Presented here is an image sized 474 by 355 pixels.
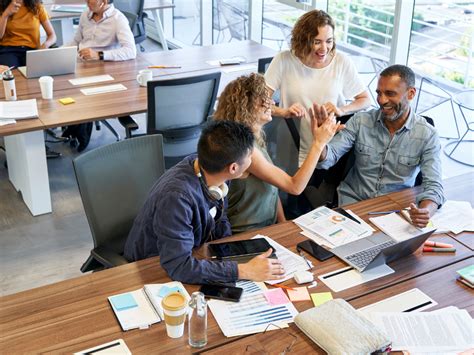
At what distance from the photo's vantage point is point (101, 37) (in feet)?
16.3

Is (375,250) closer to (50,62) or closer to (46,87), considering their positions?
(46,87)

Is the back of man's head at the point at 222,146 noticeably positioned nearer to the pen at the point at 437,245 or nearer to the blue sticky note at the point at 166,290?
the blue sticky note at the point at 166,290

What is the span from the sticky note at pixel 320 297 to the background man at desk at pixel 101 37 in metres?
3.19

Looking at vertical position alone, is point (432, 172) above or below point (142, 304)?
above

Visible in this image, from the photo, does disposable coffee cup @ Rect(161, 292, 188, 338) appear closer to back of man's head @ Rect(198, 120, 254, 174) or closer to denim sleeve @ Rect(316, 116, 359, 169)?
back of man's head @ Rect(198, 120, 254, 174)

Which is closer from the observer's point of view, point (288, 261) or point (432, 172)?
point (288, 261)

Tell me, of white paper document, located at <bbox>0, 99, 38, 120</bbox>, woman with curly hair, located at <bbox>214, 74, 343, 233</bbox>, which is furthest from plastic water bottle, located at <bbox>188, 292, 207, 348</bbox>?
white paper document, located at <bbox>0, 99, 38, 120</bbox>

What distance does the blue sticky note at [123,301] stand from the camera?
2.13 metres

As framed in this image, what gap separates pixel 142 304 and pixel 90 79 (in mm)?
2747

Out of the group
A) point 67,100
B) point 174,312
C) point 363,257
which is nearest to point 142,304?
point 174,312

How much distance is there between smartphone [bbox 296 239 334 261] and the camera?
2.48 meters

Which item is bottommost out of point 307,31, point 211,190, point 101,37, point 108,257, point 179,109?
point 108,257

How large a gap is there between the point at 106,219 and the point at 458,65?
341cm

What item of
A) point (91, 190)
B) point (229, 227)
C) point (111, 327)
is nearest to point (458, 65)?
point (229, 227)
